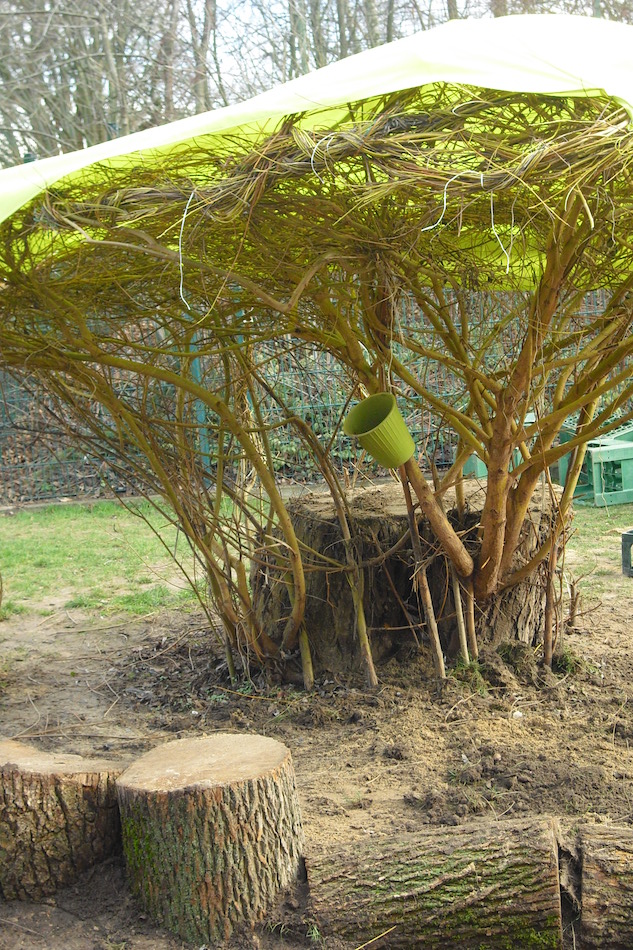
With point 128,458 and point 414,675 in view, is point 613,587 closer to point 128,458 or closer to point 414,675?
point 414,675

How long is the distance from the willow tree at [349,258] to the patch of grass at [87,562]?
1288 millimetres

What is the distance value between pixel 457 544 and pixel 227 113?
7.64 feet

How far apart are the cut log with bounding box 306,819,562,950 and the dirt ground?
12 cm

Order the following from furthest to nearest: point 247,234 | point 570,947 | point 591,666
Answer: point 591,666 < point 247,234 < point 570,947

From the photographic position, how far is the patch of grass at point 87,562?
22.7 ft

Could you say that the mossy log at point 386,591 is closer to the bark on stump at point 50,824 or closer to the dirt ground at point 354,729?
the dirt ground at point 354,729

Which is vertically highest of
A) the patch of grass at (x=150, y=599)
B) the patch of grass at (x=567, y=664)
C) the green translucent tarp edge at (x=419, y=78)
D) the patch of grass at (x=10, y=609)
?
the green translucent tarp edge at (x=419, y=78)

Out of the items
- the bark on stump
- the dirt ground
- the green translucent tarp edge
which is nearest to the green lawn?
the dirt ground

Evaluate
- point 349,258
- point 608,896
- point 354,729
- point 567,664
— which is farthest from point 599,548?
point 608,896

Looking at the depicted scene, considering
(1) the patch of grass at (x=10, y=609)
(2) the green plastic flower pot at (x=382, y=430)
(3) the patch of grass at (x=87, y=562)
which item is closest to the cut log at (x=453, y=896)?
(2) the green plastic flower pot at (x=382, y=430)

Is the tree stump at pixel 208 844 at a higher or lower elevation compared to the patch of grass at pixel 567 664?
higher

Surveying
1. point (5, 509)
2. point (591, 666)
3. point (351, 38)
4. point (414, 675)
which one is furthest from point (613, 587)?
point (351, 38)

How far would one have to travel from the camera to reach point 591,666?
4695mm

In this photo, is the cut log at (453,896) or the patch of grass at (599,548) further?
the patch of grass at (599,548)
